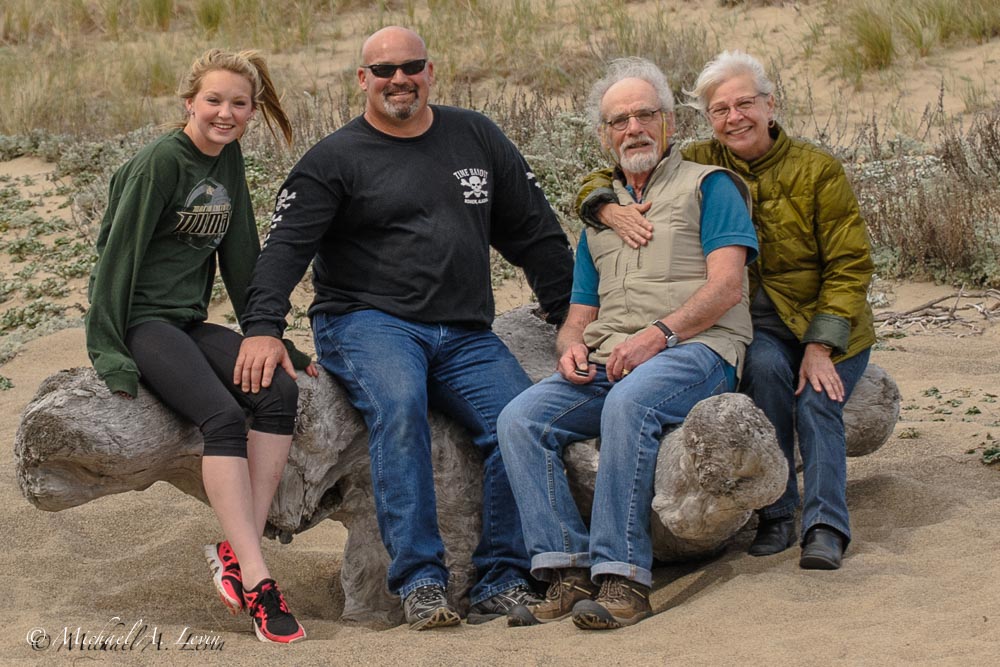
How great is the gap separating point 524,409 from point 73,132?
763cm

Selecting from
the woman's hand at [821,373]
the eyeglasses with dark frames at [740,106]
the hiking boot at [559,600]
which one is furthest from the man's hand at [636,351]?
the eyeglasses with dark frames at [740,106]

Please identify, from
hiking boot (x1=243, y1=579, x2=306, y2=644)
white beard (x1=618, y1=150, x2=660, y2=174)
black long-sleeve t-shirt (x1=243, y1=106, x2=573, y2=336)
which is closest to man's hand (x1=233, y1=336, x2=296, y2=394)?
black long-sleeve t-shirt (x1=243, y1=106, x2=573, y2=336)

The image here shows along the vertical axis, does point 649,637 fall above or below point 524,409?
below

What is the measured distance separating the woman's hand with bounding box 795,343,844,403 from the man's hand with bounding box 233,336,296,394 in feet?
5.94

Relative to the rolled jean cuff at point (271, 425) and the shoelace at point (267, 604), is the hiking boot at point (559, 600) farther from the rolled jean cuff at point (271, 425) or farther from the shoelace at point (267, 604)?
the rolled jean cuff at point (271, 425)

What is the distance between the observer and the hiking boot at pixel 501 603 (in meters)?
4.15

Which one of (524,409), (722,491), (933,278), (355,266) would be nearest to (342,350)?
(355,266)

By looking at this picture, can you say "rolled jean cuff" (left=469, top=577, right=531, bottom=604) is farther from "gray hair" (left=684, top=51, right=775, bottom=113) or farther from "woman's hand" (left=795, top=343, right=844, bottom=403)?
"gray hair" (left=684, top=51, right=775, bottom=113)

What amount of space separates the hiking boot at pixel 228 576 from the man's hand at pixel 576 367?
1.24m

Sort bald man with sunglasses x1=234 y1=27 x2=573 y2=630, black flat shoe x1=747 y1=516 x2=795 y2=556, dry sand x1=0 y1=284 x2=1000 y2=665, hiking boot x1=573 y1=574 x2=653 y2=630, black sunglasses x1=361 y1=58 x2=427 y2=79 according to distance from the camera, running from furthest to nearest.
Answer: black sunglasses x1=361 y1=58 x2=427 y2=79
black flat shoe x1=747 y1=516 x2=795 y2=556
bald man with sunglasses x1=234 y1=27 x2=573 y2=630
hiking boot x1=573 y1=574 x2=653 y2=630
dry sand x1=0 y1=284 x2=1000 y2=665

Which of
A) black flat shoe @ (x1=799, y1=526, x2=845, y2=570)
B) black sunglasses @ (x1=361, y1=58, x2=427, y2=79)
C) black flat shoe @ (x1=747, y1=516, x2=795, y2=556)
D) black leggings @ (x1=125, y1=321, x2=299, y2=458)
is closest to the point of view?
black leggings @ (x1=125, y1=321, x2=299, y2=458)

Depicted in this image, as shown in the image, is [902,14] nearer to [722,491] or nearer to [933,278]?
[933,278]

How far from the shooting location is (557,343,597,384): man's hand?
419cm

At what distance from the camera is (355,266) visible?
450 centimetres
